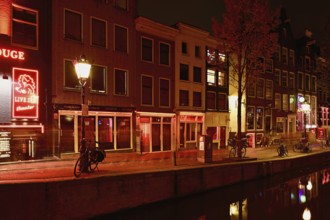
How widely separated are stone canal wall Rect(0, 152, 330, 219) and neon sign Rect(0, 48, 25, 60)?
30.3ft

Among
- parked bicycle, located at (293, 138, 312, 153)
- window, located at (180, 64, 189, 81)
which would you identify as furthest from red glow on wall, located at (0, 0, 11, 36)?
parked bicycle, located at (293, 138, 312, 153)

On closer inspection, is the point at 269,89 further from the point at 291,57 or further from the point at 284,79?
the point at 291,57

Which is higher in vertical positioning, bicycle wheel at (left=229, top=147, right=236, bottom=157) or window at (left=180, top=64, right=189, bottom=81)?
window at (left=180, top=64, right=189, bottom=81)

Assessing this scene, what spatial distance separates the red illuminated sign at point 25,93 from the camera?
17172 millimetres

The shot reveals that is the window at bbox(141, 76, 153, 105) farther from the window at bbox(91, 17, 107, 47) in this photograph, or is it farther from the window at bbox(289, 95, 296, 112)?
the window at bbox(289, 95, 296, 112)

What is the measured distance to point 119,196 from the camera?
11836 mm

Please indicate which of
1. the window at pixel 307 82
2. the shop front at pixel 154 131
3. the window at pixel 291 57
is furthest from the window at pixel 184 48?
the window at pixel 307 82

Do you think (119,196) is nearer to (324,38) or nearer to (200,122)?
(200,122)

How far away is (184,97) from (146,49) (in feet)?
17.5

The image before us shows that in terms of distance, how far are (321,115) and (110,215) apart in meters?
43.6

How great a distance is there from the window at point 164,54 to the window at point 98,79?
18.5ft

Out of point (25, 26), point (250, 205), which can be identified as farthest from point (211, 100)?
point (25, 26)

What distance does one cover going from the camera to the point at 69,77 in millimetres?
19531

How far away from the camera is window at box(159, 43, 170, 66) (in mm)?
25656
